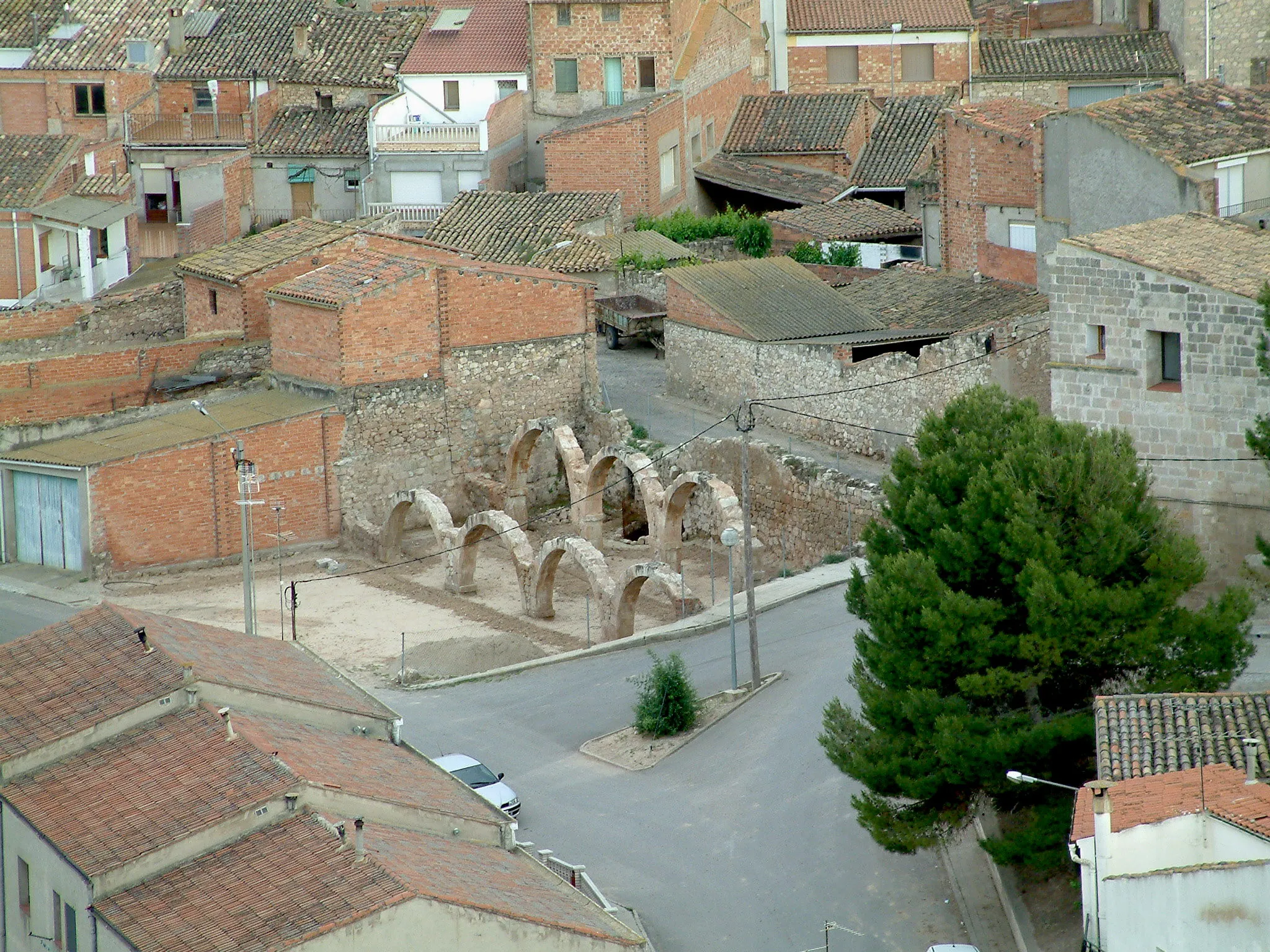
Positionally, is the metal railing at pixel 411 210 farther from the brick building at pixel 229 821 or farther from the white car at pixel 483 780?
the brick building at pixel 229 821

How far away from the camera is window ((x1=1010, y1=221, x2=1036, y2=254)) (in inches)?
1954

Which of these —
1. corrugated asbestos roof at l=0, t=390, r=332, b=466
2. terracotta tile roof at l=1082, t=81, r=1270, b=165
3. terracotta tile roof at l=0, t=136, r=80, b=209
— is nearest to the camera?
terracotta tile roof at l=1082, t=81, r=1270, b=165

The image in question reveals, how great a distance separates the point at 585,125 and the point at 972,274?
16.1m

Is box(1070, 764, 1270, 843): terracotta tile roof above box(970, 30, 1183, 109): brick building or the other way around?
the other way around

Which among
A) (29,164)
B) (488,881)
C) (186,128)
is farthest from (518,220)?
(488,881)

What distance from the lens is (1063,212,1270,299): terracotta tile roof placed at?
3173 centimetres

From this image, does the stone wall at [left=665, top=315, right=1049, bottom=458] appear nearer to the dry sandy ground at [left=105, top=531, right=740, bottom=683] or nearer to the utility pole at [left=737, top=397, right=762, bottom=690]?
the dry sandy ground at [left=105, top=531, right=740, bottom=683]

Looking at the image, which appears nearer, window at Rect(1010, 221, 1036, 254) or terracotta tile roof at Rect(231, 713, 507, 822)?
terracotta tile roof at Rect(231, 713, 507, 822)

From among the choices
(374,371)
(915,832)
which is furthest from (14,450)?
(915,832)

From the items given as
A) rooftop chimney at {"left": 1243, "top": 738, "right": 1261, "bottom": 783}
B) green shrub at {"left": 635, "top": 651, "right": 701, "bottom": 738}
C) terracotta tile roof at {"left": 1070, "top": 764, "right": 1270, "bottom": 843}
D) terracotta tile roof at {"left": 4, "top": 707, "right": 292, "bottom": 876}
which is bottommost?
green shrub at {"left": 635, "top": 651, "right": 701, "bottom": 738}

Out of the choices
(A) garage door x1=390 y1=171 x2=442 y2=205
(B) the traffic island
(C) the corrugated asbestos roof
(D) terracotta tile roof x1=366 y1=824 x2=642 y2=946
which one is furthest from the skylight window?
(D) terracotta tile roof x1=366 y1=824 x2=642 y2=946

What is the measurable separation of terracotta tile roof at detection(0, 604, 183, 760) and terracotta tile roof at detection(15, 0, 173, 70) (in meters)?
42.6

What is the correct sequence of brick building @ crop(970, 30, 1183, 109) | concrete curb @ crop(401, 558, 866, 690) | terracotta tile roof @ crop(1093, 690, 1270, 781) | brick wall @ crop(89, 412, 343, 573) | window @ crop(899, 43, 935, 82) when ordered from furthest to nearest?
1. window @ crop(899, 43, 935, 82)
2. brick building @ crop(970, 30, 1183, 109)
3. brick wall @ crop(89, 412, 343, 573)
4. concrete curb @ crop(401, 558, 866, 690)
5. terracotta tile roof @ crop(1093, 690, 1270, 781)

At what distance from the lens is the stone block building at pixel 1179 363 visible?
104ft
